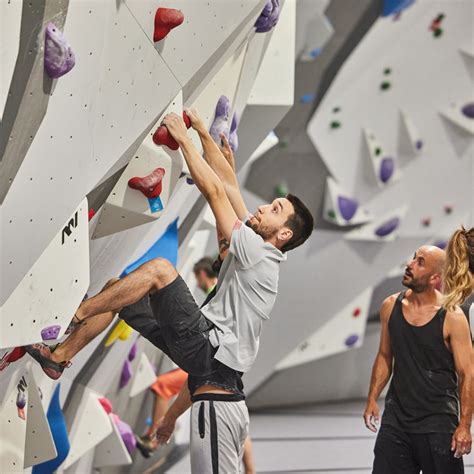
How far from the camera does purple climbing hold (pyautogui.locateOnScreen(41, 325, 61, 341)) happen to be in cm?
346

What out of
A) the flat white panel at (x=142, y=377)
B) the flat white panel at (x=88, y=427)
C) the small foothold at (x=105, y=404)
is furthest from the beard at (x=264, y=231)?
the flat white panel at (x=142, y=377)

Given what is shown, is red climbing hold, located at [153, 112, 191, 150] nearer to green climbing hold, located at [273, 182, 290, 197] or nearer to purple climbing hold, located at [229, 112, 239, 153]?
purple climbing hold, located at [229, 112, 239, 153]

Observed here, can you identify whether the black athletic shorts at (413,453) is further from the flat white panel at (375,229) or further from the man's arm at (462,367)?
the flat white panel at (375,229)

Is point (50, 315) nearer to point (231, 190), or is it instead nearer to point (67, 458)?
point (231, 190)

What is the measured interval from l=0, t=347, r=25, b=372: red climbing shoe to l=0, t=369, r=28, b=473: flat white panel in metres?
0.37

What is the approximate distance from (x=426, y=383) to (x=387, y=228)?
17.5 ft

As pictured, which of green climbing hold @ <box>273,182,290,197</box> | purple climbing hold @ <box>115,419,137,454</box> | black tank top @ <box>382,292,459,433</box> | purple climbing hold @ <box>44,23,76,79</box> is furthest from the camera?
green climbing hold @ <box>273,182,290,197</box>

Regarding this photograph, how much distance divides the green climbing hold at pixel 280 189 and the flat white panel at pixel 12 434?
15.4 ft

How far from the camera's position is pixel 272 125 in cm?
590

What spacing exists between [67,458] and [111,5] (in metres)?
2.89

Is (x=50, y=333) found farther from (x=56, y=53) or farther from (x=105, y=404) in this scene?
(x=105, y=404)

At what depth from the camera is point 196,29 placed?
3.97 metres

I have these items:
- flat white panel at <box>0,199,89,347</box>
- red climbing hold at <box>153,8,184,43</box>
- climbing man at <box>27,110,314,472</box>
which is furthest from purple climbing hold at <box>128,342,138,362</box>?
red climbing hold at <box>153,8,184,43</box>

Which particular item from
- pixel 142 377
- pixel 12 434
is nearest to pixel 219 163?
pixel 12 434
